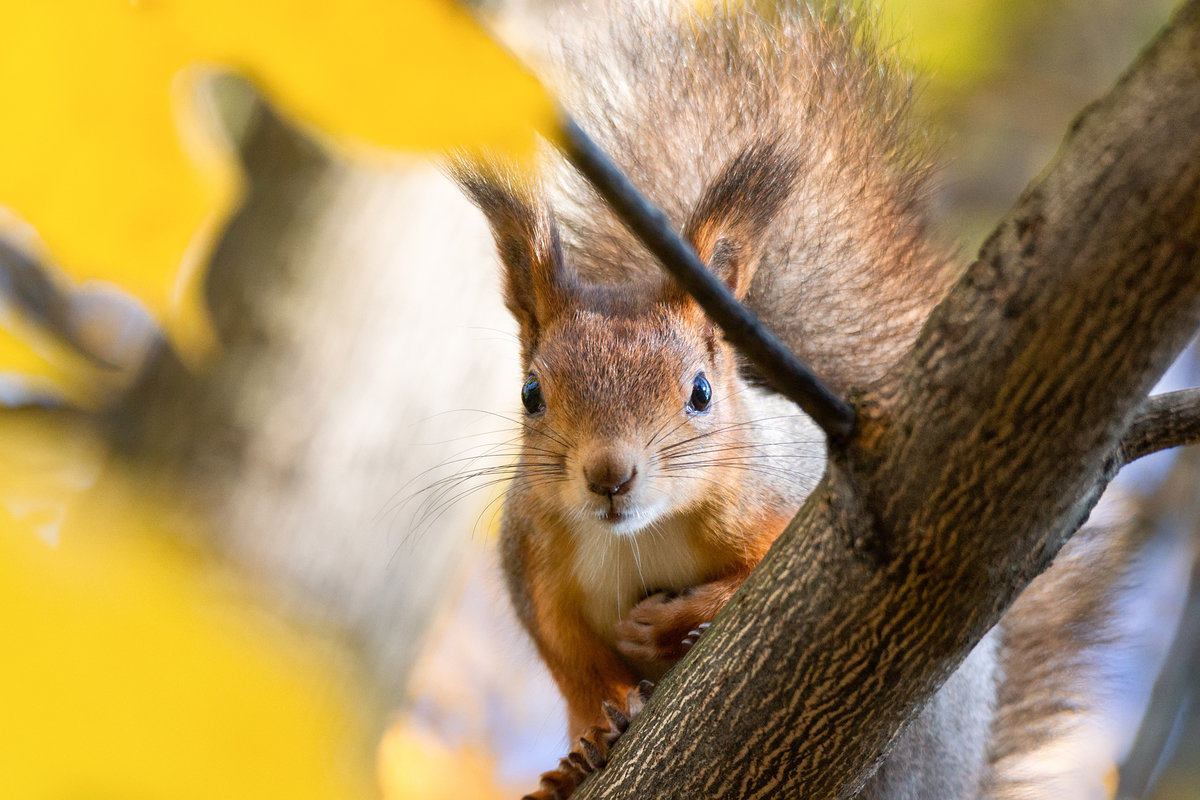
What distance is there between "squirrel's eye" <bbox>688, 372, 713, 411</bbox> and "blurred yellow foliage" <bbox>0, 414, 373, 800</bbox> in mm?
1468

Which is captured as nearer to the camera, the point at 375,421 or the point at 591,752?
the point at 591,752

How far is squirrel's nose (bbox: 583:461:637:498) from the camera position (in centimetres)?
173

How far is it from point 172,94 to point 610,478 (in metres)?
1.27

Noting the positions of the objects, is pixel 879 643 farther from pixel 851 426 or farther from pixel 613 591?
pixel 613 591

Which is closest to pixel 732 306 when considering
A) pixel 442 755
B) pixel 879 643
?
pixel 879 643

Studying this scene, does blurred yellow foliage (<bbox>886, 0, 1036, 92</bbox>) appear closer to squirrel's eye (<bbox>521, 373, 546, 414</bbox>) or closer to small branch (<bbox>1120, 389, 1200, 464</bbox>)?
squirrel's eye (<bbox>521, 373, 546, 414</bbox>)

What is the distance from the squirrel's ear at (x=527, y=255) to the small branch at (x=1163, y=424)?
3.77ft

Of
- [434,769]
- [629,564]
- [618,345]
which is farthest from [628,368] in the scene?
[434,769]

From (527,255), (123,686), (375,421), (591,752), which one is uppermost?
(375,421)

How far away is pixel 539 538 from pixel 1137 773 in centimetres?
179

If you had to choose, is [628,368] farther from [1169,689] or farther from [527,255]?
[1169,689]

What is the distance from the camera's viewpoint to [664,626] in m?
1.91

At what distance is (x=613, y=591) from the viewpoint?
6.91ft

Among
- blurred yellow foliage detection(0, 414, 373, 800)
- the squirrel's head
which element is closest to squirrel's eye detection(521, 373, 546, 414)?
the squirrel's head
